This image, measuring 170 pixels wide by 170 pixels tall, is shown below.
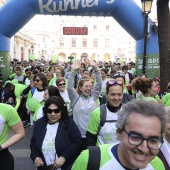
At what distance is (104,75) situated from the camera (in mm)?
7320

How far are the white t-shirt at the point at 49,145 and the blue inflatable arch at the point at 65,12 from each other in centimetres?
728

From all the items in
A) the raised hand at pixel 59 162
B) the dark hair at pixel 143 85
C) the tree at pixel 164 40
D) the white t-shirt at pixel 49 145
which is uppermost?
the tree at pixel 164 40

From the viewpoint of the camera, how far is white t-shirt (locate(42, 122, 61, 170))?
267 cm

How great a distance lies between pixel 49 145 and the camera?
8.73ft

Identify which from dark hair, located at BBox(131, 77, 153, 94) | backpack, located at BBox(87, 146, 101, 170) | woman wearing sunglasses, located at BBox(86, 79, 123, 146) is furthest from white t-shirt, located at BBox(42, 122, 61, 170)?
dark hair, located at BBox(131, 77, 153, 94)

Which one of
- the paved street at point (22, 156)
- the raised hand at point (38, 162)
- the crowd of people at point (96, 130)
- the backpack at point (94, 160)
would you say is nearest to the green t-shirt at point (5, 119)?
the crowd of people at point (96, 130)

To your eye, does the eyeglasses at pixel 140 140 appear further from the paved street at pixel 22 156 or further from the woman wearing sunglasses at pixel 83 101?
the paved street at pixel 22 156

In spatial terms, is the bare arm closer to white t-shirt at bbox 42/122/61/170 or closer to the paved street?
white t-shirt at bbox 42/122/61/170

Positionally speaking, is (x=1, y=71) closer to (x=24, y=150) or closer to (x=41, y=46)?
(x=24, y=150)

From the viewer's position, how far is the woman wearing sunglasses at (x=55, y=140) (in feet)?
8.78

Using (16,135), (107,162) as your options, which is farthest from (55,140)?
(107,162)

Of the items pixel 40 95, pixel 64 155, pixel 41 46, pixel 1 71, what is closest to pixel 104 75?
pixel 40 95

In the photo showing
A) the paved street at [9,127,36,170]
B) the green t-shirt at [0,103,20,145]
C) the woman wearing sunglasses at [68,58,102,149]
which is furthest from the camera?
the paved street at [9,127,36,170]

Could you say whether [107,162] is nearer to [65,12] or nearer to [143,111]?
[143,111]
